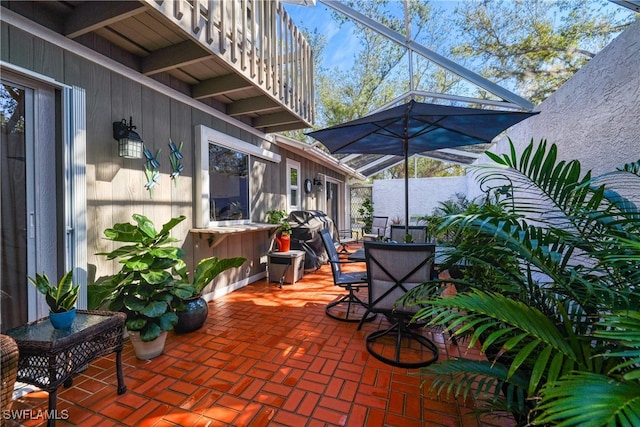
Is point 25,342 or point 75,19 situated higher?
point 75,19

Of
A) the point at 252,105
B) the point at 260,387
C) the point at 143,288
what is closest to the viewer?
the point at 260,387

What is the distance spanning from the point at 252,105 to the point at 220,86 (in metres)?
0.73

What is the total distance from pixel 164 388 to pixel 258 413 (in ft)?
2.62

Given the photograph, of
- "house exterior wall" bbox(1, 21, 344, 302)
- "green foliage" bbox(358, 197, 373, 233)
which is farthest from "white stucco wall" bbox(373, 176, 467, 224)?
"house exterior wall" bbox(1, 21, 344, 302)

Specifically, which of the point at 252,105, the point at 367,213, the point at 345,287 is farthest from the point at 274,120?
the point at 367,213

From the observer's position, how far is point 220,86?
135 inches

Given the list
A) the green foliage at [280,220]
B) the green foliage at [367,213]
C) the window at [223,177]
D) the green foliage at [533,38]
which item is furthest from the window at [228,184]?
the green foliage at [533,38]

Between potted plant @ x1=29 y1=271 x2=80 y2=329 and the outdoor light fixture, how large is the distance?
1.41 m

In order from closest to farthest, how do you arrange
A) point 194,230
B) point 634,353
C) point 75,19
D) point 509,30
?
point 634,353, point 75,19, point 194,230, point 509,30

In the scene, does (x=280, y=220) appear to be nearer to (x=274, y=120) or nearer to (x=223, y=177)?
(x=223, y=177)

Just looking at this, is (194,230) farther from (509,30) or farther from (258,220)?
(509,30)

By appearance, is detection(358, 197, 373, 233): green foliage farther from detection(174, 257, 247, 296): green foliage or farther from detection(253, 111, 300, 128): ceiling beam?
detection(174, 257, 247, 296): green foliage

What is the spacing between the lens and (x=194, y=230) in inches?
143

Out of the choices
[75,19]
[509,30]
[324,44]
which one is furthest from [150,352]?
[324,44]
